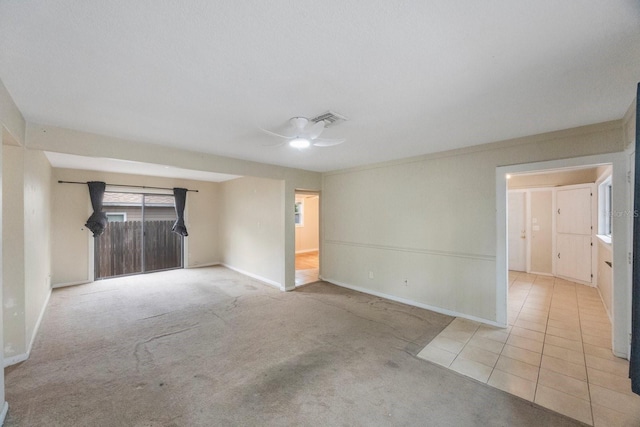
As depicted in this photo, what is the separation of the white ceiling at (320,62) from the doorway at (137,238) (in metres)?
4.11

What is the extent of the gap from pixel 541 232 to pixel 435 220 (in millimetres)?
4121

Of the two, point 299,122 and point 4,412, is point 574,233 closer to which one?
point 299,122

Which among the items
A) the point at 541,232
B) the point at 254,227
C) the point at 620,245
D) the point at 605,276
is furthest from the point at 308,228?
the point at 620,245

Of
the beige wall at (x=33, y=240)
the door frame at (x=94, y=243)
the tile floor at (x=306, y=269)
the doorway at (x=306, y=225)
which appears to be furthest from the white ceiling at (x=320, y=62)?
the doorway at (x=306, y=225)

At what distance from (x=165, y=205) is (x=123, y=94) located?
549 cm

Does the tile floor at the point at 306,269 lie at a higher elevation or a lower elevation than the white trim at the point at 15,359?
lower

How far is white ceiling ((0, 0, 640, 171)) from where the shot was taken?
121 centimetres

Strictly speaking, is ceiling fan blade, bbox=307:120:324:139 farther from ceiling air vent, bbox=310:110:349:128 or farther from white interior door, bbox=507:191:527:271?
white interior door, bbox=507:191:527:271

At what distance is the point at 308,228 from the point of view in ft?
33.0

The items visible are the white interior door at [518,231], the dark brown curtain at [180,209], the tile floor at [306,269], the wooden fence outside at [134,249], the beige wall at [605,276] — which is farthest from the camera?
the dark brown curtain at [180,209]

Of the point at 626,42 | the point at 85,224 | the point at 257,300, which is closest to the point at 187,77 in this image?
the point at 626,42

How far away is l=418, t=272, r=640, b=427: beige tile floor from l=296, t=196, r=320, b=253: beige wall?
6774mm

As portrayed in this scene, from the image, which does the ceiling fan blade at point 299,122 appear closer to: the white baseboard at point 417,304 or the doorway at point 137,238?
the white baseboard at point 417,304

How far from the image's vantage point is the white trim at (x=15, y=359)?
101 inches
